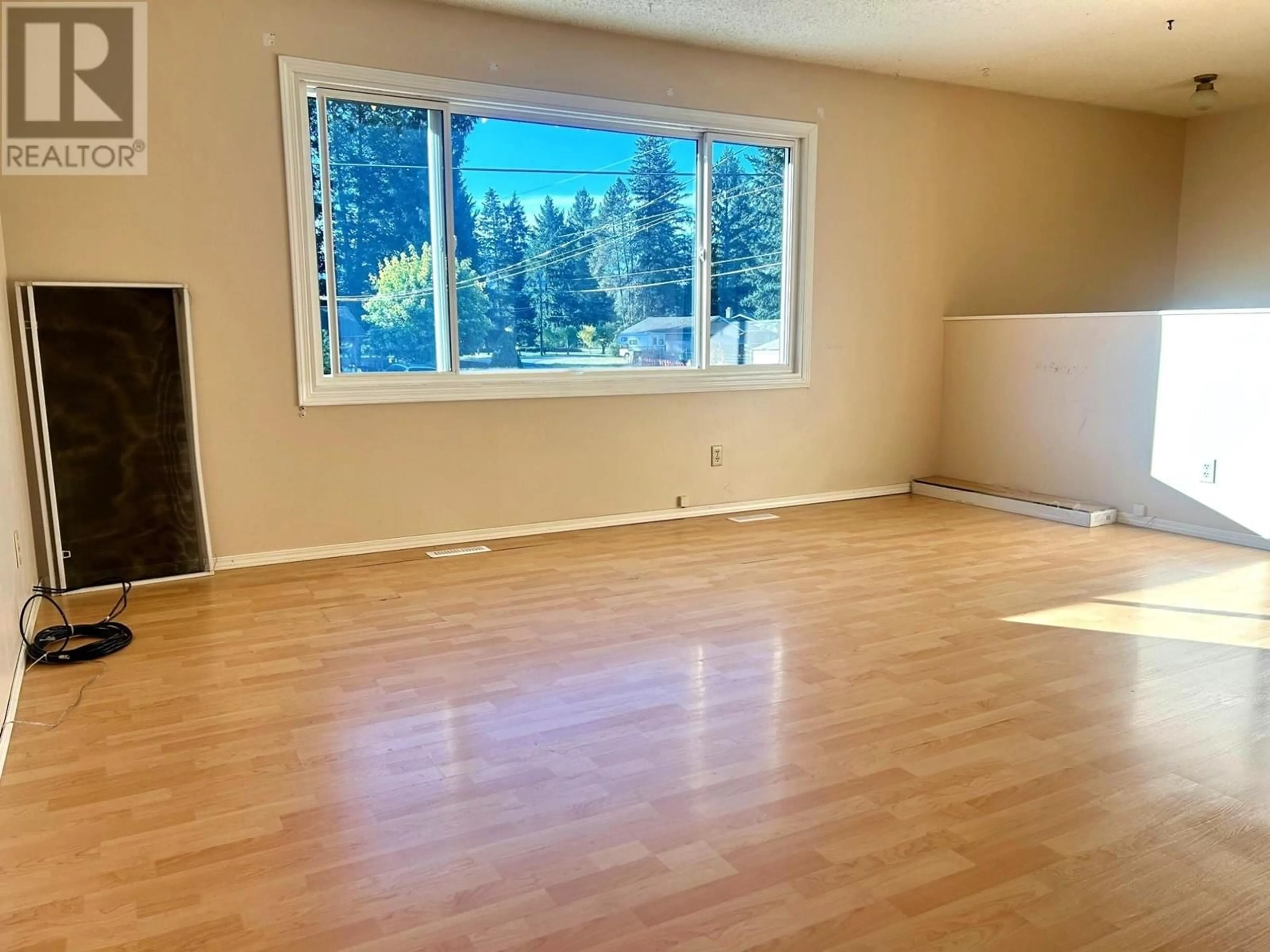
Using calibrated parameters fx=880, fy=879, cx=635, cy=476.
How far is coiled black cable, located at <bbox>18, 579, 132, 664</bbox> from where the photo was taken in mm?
3055

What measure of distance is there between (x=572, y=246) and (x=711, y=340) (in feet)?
3.51

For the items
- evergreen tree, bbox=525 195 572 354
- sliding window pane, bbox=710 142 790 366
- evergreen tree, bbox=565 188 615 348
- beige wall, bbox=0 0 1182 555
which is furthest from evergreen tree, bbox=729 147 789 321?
evergreen tree, bbox=525 195 572 354

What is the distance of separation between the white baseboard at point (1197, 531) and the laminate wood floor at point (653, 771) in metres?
0.85

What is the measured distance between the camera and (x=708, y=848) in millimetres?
1924

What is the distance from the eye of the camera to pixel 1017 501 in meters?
5.55

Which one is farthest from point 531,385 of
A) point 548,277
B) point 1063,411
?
point 1063,411

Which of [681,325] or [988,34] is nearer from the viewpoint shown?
[988,34]

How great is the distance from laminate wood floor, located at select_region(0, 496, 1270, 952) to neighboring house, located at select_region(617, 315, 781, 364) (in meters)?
1.81

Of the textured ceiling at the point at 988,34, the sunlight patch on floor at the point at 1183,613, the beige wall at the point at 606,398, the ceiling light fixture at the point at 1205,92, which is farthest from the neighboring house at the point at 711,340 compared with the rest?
the ceiling light fixture at the point at 1205,92

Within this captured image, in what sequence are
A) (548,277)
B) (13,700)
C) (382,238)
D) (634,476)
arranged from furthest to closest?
(634,476)
(548,277)
(382,238)
(13,700)

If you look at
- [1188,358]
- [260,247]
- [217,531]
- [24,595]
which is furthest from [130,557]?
[1188,358]

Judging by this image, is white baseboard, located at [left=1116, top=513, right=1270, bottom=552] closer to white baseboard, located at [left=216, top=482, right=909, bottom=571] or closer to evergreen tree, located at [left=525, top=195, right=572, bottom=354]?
white baseboard, located at [left=216, top=482, right=909, bottom=571]

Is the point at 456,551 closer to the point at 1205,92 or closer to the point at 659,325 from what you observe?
the point at 659,325

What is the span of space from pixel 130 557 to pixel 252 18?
2501mm
